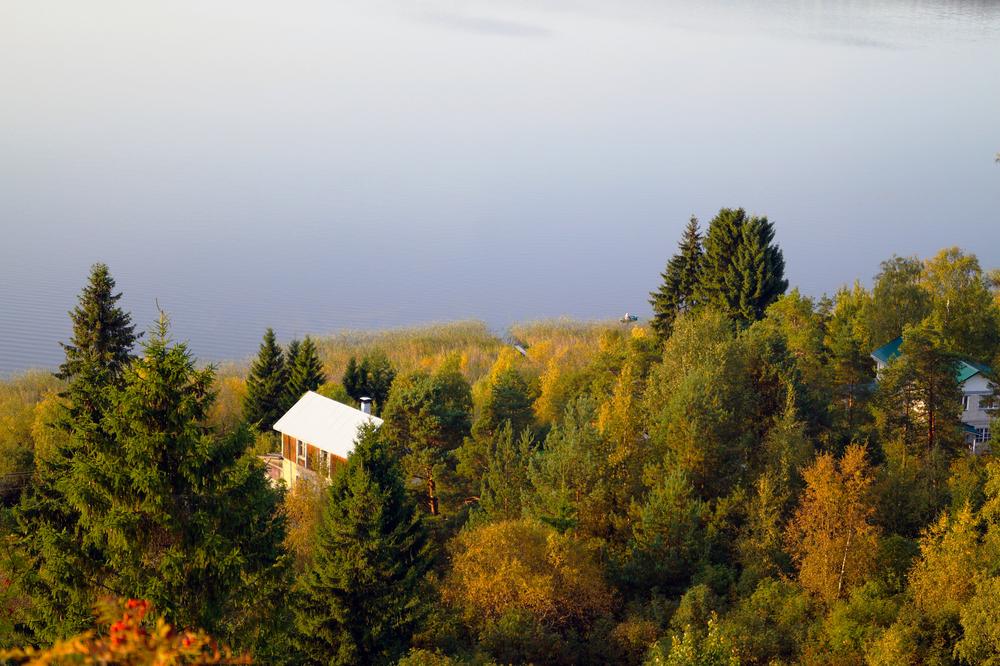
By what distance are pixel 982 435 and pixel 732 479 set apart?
1416 centimetres

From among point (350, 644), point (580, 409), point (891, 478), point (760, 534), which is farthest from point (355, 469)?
point (891, 478)

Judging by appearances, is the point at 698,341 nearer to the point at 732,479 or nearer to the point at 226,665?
the point at 732,479

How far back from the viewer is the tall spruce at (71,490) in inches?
627

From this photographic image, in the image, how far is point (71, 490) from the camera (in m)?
15.9

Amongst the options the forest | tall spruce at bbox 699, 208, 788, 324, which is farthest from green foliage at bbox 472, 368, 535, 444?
tall spruce at bbox 699, 208, 788, 324

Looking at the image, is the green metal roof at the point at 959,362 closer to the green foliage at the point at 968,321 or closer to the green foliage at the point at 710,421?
the green foliage at the point at 968,321

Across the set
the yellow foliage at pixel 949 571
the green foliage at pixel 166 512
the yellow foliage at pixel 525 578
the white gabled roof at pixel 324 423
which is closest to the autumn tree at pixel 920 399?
the yellow foliage at pixel 949 571

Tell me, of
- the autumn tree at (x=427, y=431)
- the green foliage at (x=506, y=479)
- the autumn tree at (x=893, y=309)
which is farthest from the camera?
the autumn tree at (x=893, y=309)

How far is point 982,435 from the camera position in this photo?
39.2 m

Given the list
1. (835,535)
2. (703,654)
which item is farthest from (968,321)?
(703,654)

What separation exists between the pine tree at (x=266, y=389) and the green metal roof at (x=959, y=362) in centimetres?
2237

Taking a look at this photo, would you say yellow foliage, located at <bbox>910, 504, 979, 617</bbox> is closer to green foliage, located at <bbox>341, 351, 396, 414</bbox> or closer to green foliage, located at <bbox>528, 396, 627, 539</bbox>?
green foliage, located at <bbox>528, 396, 627, 539</bbox>

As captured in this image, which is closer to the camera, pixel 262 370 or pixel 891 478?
pixel 891 478

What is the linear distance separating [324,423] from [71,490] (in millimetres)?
21195
